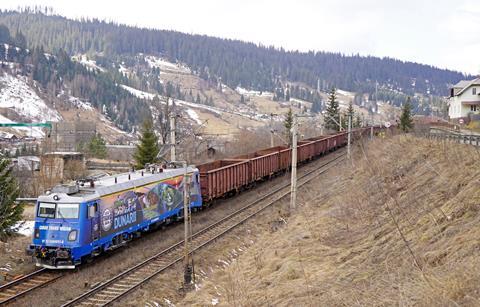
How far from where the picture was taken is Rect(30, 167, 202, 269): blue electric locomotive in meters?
17.7

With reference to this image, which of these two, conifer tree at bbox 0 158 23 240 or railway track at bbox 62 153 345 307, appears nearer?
railway track at bbox 62 153 345 307

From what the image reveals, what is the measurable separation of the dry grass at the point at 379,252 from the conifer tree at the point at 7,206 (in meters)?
14.2

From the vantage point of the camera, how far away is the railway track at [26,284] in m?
15.4

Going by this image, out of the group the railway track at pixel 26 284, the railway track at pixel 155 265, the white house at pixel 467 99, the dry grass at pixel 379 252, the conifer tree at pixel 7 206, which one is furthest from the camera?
the white house at pixel 467 99

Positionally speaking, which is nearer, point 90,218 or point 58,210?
point 58,210

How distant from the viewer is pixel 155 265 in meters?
18.9

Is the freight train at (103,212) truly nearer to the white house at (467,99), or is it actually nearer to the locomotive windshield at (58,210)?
the locomotive windshield at (58,210)

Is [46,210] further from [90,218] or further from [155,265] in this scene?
[155,265]

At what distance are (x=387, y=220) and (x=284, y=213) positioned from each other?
12.4 meters

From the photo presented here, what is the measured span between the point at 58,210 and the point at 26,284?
2687 mm

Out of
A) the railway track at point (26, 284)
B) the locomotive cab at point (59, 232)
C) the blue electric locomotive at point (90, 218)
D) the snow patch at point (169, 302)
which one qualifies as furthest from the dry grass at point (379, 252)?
the railway track at point (26, 284)

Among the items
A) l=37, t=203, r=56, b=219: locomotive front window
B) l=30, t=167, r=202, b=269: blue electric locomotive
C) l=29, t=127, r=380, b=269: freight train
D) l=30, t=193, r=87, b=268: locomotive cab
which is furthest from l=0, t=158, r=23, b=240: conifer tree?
l=30, t=193, r=87, b=268: locomotive cab

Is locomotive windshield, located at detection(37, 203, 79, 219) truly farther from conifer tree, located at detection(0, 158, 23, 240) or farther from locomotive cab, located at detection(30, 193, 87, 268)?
conifer tree, located at detection(0, 158, 23, 240)

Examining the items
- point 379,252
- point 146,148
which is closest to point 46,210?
point 379,252
